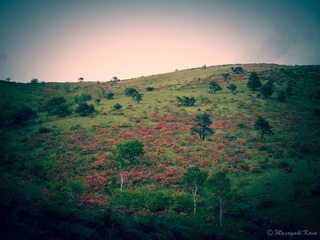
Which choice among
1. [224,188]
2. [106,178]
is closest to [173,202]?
[224,188]

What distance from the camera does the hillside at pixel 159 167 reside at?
1873cm

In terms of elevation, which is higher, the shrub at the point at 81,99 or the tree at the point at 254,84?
the tree at the point at 254,84

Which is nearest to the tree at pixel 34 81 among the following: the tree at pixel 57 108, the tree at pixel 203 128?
the tree at pixel 57 108

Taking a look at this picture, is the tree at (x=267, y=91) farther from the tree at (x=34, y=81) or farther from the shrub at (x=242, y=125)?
the tree at (x=34, y=81)

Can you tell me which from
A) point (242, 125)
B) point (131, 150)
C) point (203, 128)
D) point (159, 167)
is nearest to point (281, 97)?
point (242, 125)

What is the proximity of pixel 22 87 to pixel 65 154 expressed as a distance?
217ft

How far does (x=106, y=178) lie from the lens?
108ft

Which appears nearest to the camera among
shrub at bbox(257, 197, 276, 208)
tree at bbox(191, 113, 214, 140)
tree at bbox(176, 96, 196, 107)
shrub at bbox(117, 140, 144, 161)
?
shrub at bbox(257, 197, 276, 208)

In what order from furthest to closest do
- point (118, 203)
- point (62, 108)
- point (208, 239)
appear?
1. point (62, 108)
2. point (118, 203)
3. point (208, 239)

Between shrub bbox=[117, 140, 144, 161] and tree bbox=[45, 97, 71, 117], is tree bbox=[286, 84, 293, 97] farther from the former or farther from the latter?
tree bbox=[45, 97, 71, 117]

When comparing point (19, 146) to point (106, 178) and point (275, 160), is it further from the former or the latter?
point (275, 160)

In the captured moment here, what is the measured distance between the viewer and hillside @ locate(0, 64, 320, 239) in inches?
738

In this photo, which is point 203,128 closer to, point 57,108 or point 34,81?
point 57,108

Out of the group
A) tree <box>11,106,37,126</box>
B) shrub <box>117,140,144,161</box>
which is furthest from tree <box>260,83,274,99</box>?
tree <box>11,106,37,126</box>
